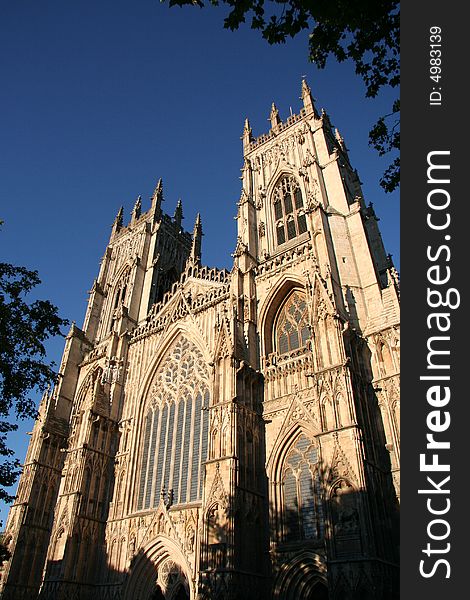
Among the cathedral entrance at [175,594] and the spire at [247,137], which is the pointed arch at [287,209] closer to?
the spire at [247,137]

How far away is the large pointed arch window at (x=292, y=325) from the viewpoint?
21.5 m

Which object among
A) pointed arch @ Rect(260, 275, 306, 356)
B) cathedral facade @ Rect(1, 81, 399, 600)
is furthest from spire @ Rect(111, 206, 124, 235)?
pointed arch @ Rect(260, 275, 306, 356)

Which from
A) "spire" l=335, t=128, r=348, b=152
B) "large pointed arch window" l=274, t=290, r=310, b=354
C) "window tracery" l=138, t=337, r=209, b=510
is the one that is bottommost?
"window tracery" l=138, t=337, r=209, b=510

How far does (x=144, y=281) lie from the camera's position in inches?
Answer: 1393

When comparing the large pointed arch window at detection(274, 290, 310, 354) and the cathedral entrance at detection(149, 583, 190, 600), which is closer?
the cathedral entrance at detection(149, 583, 190, 600)

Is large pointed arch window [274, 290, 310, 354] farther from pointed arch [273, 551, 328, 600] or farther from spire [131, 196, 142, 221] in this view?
spire [131, 196, 142, 221]

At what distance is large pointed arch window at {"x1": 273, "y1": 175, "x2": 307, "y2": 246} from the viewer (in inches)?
1068

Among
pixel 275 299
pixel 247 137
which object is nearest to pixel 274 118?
pixel 247 137

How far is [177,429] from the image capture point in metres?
22.8

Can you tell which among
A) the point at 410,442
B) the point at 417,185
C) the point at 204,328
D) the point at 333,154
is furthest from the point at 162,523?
the point at 333,154

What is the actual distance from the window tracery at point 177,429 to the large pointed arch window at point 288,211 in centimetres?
876

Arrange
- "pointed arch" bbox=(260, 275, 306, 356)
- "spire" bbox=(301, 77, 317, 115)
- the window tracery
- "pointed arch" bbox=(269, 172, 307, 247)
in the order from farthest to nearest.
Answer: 1. "spire" bbox=(301, 77, 317, 115)
2. "pointed arch" bbox=(269, 172, 307, 247)
3. "pointed arch" bbox=(260, 275, 306, 356)
4. the window tracery

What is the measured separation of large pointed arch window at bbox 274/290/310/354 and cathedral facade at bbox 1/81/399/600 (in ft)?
0.23

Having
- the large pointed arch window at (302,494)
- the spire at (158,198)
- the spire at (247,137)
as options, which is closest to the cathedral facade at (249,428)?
the large pointed arch window at (302,494)
